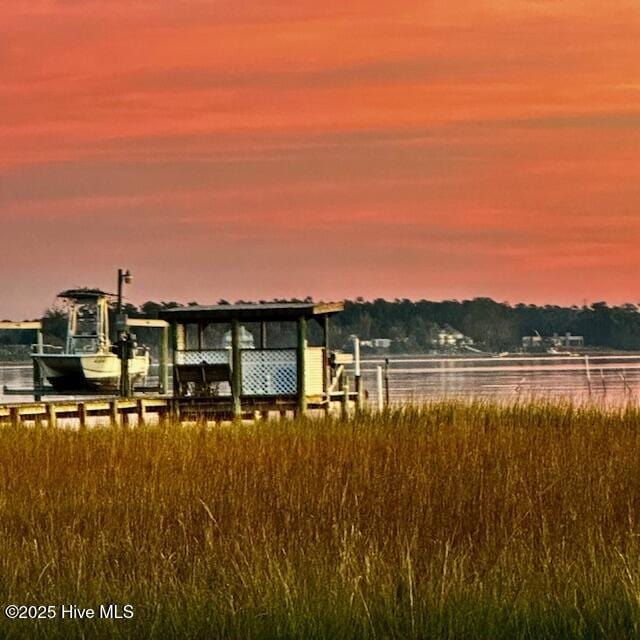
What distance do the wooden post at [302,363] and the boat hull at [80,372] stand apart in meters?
15.3

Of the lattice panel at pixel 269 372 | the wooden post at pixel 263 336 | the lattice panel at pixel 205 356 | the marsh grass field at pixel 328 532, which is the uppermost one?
the wooden post at pixel 263 336

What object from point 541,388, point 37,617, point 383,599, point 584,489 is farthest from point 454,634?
point 541,388

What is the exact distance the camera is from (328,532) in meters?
12.3

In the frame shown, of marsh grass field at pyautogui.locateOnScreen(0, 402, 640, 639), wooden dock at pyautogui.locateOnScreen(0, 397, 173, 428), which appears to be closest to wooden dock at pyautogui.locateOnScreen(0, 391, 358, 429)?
wooden dock at pyautogui.locateOnScreen(0, 397, 173, 428)

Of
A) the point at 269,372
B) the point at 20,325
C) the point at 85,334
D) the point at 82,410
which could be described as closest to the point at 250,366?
the point at 269,372

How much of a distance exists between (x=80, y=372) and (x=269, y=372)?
52.1 feet

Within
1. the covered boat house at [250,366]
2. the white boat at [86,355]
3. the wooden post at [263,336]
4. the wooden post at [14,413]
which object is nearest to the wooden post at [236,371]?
the covered boat house at [250,366]

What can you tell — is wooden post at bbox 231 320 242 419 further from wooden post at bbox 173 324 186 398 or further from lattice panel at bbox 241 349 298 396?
wooden post at bbox 173 324 186 398

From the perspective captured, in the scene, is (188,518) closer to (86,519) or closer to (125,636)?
(86,519)

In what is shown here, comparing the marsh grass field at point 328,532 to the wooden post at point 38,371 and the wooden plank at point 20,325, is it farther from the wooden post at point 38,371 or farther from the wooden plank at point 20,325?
the wooden post at point 38,371

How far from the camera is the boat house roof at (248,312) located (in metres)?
30.6

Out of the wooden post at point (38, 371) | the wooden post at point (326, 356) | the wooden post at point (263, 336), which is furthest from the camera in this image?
the wooden post at point (38, 371)

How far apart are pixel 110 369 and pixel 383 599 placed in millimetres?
38686

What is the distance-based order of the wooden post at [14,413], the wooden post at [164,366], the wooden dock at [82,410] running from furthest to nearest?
the wooden post at [164,366]
the wooden dock at [82,410]
the wooden post at [14,413]
